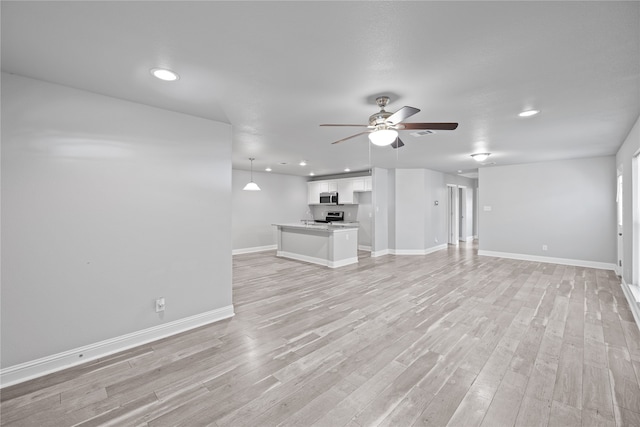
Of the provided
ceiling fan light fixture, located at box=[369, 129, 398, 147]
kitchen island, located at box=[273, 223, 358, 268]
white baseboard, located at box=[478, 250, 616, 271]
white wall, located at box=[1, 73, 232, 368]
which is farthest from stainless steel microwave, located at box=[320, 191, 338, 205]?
ceiling fan light fixture, located at box=[369, 129, 398, 147]

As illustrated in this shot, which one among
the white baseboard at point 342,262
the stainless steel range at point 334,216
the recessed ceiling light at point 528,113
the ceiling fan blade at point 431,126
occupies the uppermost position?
the recessed ceiling light at point 528,113

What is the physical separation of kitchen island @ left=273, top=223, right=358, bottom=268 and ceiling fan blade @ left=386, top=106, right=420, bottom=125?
388cm

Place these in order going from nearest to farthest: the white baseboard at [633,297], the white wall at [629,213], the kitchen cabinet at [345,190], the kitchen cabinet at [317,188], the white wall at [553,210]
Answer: the white baseboard at [633,297] < the white wall at [629,213] < the white wall at [553,210] < the kitchen cabinet at [345,190] < the kitchen cabinet at [317,188]

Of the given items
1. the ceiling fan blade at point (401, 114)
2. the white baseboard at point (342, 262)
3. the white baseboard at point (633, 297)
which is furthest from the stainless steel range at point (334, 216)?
the ceiling fan blade at point (401, 114)

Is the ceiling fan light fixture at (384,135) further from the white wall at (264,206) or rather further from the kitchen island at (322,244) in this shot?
the white wall at (264,206)

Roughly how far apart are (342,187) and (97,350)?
23.8 ft

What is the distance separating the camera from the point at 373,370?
7.53 ft

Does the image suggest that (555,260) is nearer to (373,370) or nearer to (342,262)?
(342,262)

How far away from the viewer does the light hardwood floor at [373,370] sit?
71.7 inches

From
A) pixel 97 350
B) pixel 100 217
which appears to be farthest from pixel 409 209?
pixel 97 350

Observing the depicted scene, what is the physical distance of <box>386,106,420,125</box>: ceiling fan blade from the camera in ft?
7.32

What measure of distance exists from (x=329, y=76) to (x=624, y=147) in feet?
17.4

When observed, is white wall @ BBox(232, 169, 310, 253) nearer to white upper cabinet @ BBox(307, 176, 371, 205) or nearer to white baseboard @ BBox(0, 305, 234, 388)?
white upper cabinet @ BBox(307, 176, 371, 205)

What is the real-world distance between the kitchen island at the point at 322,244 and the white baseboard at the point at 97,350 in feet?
10.7
